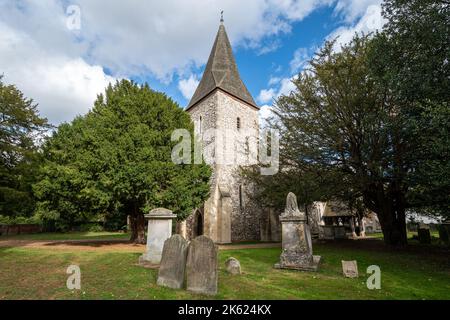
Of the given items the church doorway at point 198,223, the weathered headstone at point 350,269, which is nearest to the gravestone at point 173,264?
the weathered headstone at point 350,269

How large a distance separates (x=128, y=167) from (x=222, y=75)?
1469 cm

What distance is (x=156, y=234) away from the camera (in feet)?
29.8

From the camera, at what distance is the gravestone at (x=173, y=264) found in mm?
5926

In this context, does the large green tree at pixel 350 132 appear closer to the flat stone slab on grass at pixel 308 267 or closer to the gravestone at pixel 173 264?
the flat stone slab on grass at pixel 308 267

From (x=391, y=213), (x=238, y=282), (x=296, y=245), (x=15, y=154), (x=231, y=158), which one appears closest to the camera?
(x=238, y=282)

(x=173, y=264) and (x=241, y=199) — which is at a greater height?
(x=241, y=199)

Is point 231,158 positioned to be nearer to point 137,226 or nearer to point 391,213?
point 137,226

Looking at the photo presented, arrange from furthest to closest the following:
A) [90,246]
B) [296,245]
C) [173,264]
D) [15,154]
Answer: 1. [15,154]
2. [90,246]
3. [296,245]
4. [173,264]

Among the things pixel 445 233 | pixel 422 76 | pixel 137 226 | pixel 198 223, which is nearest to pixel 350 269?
pixel 422 76

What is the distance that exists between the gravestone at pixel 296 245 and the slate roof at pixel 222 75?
54.2 ft

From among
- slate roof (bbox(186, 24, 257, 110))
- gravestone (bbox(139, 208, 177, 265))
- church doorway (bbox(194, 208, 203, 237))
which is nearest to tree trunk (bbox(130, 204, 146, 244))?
church doorway (bbox(194, 208, 203, 237))

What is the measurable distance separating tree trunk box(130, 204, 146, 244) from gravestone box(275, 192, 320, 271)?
1022 centimetres

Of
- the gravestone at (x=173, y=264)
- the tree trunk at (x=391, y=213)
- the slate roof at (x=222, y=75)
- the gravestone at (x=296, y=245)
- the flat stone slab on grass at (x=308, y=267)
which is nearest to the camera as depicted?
the gravestone at (x=173, y=264)

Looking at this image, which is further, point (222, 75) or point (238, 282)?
point (222, 75)
